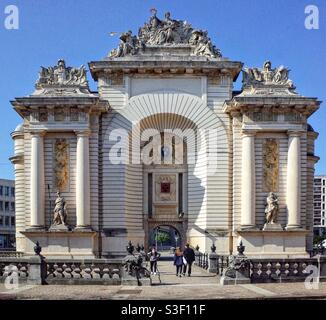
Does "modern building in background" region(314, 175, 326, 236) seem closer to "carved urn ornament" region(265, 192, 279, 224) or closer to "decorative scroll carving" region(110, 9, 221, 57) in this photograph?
"carved urn ornament" region(265, 192, 279, 224)

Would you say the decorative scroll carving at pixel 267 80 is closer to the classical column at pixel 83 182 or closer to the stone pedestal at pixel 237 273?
the classical column at pixel 83 182

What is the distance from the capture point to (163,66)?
43.1 m

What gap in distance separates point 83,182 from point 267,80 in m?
15.0

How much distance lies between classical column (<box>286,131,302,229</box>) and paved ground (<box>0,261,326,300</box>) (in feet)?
50.6

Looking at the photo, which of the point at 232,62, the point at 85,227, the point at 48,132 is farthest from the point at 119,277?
the point at 232,62

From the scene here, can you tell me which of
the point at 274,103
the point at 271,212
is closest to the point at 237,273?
the point at 271,212

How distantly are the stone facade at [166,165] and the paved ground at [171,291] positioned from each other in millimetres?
15114

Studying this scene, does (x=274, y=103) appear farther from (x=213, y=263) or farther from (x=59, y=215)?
(x=59, y=215)

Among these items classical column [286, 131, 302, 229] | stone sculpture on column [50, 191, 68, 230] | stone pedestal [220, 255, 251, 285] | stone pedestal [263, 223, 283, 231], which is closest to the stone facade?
classical column [286, 131, 302, 229]

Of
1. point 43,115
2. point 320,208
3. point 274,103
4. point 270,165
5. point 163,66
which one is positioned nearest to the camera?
point 274,103

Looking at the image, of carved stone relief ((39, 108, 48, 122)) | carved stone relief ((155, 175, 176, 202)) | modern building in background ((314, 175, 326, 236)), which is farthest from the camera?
modern building in background ((314, 175, 326, 236))

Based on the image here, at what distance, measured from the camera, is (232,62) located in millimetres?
43156

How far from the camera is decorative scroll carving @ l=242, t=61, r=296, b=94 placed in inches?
1683

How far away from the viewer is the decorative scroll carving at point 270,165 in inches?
1666
